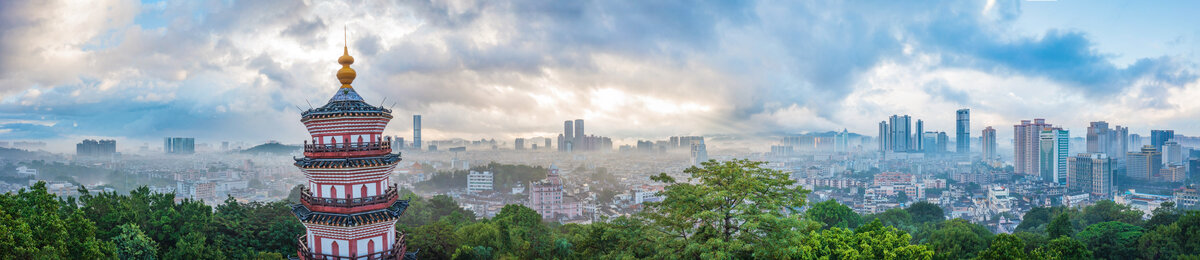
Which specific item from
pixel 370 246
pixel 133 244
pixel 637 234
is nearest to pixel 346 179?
pixel 370 246

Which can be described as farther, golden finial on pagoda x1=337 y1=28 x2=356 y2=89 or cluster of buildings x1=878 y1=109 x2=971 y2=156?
cluster of buildings x1=878 y1=109 x2=971 y2=156

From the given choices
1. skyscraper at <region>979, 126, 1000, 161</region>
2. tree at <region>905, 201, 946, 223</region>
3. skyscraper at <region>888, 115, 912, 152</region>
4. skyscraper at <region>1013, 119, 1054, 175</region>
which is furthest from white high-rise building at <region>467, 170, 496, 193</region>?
skyscraper at <region>979, 126, 1000, 161</region>

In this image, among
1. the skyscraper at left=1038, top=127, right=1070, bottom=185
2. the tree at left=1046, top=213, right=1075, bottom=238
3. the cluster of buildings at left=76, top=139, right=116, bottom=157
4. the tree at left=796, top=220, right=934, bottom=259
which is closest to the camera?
the tree at left=796, top=220, right=934, bottom=259

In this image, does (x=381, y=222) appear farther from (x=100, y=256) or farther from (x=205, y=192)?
(x=205, y=192)

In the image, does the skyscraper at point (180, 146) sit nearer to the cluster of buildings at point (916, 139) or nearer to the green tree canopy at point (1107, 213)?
the green tree canopy at point (1107, 213)

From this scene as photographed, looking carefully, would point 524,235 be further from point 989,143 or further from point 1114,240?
point 989,143

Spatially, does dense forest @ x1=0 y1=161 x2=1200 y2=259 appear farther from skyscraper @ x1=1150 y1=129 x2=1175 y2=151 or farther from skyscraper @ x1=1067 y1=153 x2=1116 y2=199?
skyscraper @ x1=1150 y1=129 x2=1175 y2=151

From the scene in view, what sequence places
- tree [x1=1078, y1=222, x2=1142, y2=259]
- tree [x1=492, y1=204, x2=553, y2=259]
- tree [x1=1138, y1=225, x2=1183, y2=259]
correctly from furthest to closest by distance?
tree [x1=1078, y1=222, x2=1142, y2=259], tree [x1=1138, y1=225, x2=1183, y2=259], tree [x1=492, y1=204, x2=553, y2=259]
